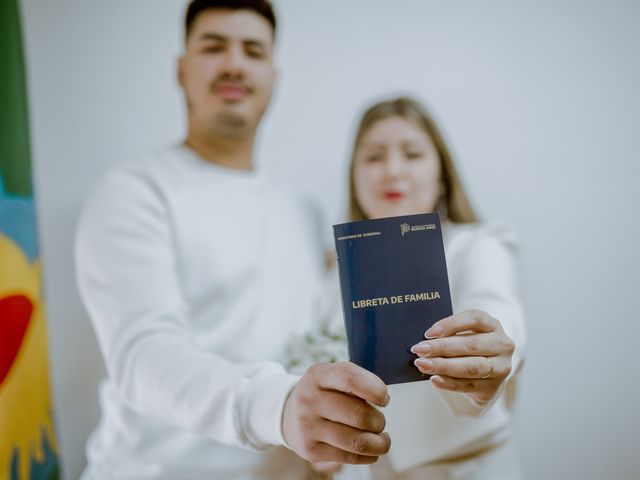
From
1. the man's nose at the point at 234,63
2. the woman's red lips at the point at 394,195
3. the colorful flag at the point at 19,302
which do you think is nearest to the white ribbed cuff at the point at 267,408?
the woman's red lips at the point at 394,195

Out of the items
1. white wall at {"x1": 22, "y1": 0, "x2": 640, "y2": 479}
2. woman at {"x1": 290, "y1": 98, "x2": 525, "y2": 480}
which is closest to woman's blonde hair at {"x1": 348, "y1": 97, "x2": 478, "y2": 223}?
woman at {"x1": 290, "y1": 98, "x2": 525, "y2": 480}

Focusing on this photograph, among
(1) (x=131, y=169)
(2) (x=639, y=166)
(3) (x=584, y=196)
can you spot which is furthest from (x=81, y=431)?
(2) (x=639, y=166)

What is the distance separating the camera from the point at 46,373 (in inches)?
50.5

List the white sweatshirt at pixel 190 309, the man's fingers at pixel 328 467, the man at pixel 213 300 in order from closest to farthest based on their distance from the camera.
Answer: the man at pixel 213 300, the white sweatshirt at pixel 190 309, the man's fingers at pixel 328 467

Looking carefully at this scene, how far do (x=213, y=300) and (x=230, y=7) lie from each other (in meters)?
0.71

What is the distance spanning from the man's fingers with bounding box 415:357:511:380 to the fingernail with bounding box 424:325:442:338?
3cm

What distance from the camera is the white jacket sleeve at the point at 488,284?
896mm

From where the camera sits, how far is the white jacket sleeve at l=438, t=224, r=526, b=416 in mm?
896

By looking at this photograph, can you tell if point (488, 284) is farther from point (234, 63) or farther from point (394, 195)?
point (234, 63)

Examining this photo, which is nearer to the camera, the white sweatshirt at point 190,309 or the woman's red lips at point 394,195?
the white sweatshirt at point 190,309

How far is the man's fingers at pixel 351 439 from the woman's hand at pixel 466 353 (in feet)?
0.36

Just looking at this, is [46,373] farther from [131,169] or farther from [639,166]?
[639,166]

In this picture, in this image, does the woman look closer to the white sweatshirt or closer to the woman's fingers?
the woman's fingers

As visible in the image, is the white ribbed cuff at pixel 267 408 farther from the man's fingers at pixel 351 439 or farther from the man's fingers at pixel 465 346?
the man's fingers at pixel 465 346
